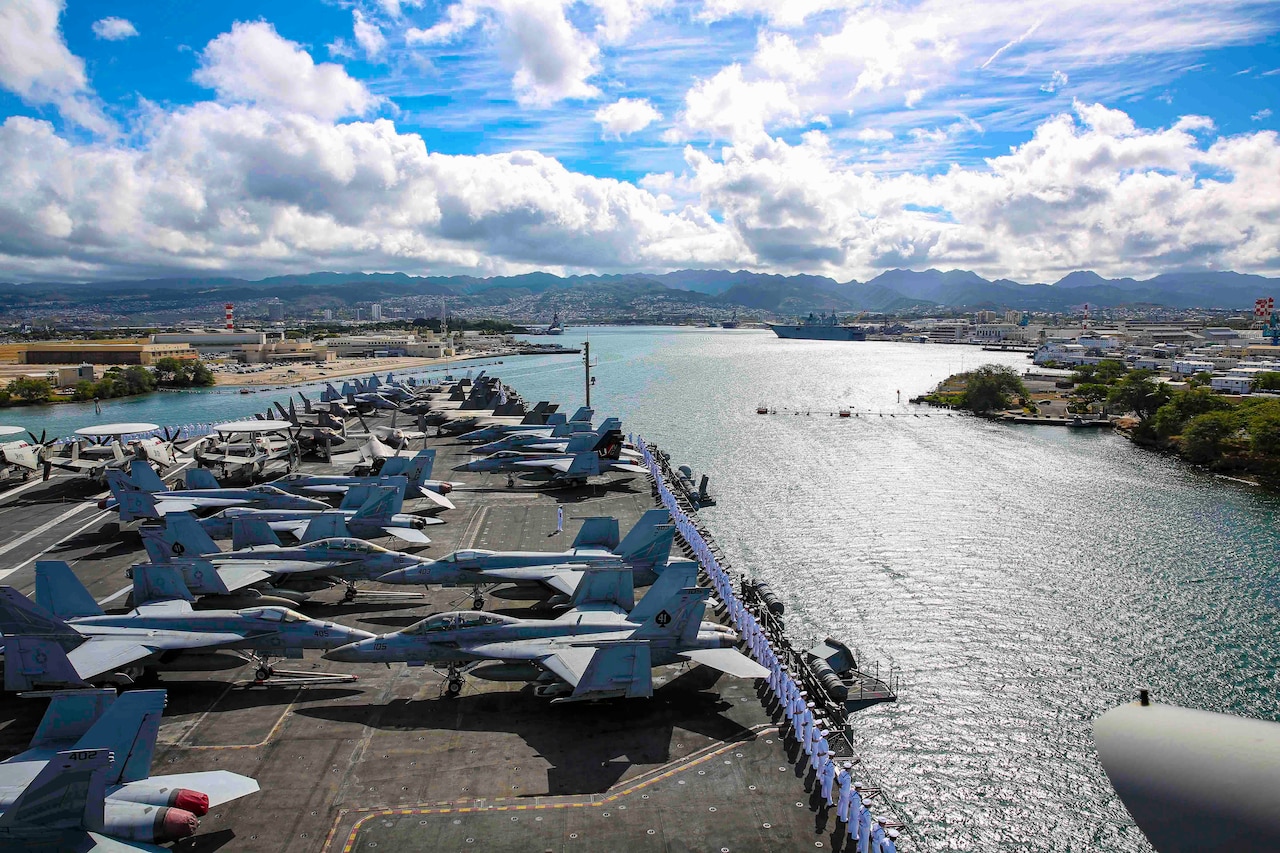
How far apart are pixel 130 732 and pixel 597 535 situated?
22079 mm

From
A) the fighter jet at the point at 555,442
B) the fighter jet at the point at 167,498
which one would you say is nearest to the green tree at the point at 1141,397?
the fighter jet at the point at 555,442

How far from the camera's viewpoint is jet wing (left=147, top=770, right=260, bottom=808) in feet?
59.3

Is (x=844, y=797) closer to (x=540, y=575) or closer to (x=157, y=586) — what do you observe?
(x=540, y=575)

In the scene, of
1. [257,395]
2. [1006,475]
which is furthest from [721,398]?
[257,395]

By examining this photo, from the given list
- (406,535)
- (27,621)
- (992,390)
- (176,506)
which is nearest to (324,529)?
(406,535)

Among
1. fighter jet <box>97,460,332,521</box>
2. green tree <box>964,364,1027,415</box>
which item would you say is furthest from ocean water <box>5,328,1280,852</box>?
fighter jet <box>97,460,332,521</box>

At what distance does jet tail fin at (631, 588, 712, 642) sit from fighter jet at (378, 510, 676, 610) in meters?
6.89

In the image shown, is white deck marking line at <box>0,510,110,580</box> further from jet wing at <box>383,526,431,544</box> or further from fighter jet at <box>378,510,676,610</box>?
fighter jet at <box>378,510,676,610</box>

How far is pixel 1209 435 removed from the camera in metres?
84.2

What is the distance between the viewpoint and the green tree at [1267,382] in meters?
130

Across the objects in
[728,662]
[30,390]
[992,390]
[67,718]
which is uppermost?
[67,718]

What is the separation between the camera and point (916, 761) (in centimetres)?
2855

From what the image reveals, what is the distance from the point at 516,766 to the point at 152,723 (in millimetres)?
9795

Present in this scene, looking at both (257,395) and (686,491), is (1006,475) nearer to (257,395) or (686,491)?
(686,491)
